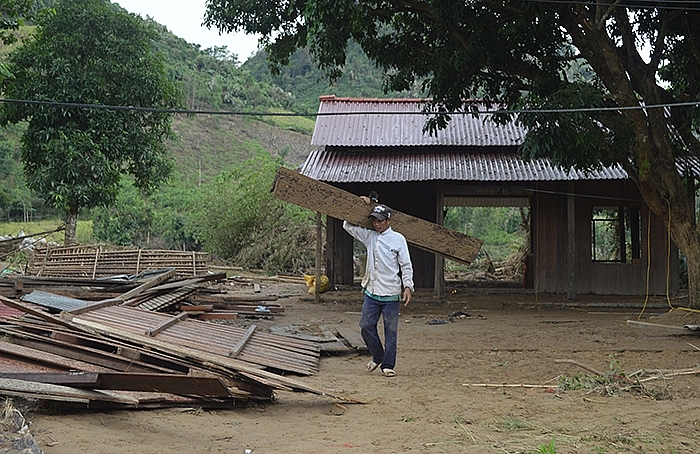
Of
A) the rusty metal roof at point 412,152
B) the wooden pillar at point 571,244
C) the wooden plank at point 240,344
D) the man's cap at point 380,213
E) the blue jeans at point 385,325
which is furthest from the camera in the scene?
the rusty metal roof at point 412,152

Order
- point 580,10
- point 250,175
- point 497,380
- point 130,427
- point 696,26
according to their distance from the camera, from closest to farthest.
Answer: point 130,427 → point 497,380 → point 580,10 → point 696,26 → point 250,175

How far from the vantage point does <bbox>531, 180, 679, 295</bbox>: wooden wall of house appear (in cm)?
1656

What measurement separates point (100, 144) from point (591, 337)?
43.9 feet

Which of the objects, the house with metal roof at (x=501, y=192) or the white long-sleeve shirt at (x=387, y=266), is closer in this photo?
the white long-sleeve shirt at (x=387, y=266)

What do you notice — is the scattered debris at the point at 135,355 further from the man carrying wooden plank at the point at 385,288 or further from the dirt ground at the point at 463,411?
the man carrying wooden plank at the point at 385,288

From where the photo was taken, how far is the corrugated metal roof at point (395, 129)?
56.6ft

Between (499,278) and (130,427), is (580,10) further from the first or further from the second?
(499,278)

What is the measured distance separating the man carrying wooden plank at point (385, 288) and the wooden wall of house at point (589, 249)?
31.7 ft

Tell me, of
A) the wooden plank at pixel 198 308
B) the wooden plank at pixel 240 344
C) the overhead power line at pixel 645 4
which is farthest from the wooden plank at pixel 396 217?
the overhead power line at pixel 645 4

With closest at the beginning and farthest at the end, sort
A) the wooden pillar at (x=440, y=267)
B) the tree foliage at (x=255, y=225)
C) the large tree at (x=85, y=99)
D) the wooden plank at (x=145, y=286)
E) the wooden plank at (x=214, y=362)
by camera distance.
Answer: the wooden plank at (x=214, y=362) < the wooden plank at (x=145, y=286) < the wooden pillar at (x=440, y=267) < the large tree at (x=85, y=99) < the tree foliage at (x=255, y=225)

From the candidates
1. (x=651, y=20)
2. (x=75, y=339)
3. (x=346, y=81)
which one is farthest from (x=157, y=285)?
(x=346, y=81)

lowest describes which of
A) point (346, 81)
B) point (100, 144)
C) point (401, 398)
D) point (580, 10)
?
point (401, 398)

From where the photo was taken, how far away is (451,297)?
658 inches

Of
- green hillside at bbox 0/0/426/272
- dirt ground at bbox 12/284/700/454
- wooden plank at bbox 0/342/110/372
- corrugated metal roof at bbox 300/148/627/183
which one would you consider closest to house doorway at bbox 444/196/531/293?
corrugated metal roof at bbox 300/148/627/183
